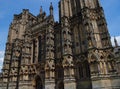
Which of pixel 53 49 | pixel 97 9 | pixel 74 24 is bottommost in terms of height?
pixel 53 49

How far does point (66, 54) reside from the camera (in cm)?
2333

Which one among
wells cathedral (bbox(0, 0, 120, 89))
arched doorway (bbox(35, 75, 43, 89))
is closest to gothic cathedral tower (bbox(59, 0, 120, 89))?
wells cathedral (bbox(0, 0, 120, 89))

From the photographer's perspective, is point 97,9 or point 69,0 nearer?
point 97,9

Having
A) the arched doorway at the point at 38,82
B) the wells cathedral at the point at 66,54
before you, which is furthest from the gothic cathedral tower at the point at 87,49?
the arched doorway at the point at 38,82

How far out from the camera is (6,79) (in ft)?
102

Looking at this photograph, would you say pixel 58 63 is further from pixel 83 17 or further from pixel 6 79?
pixel 6 79

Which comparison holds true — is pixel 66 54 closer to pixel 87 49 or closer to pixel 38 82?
pixel 87 49

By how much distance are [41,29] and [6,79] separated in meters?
12.7

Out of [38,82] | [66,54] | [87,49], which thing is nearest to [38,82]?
[38,82]

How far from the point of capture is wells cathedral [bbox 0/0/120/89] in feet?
67.0

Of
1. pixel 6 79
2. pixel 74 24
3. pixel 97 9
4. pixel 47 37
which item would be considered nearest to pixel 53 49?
pixel 47 37

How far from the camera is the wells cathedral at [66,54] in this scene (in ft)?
67.0

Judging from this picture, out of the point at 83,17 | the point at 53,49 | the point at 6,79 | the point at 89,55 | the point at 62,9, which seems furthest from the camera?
the point at 6,79

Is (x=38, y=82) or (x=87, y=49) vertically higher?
(x=87, y=49)
